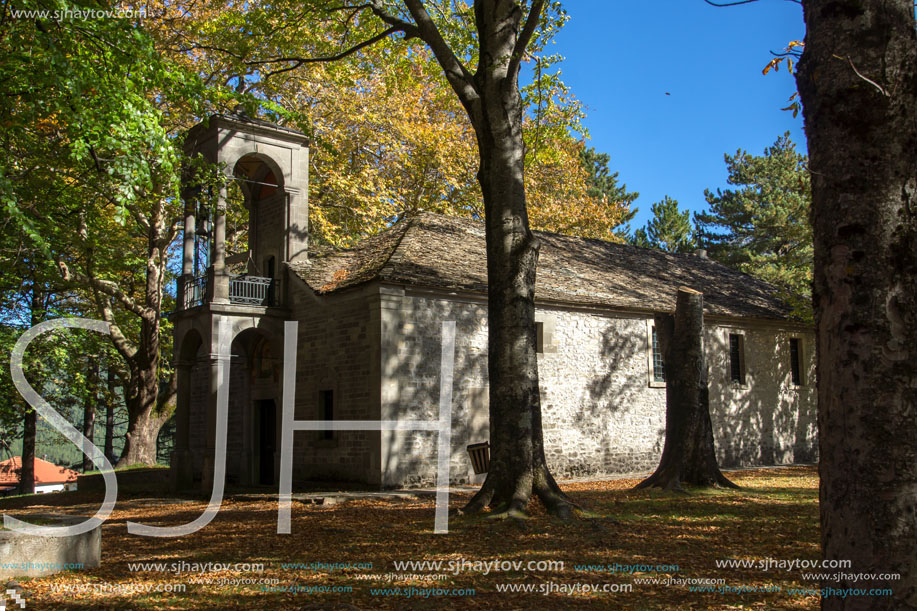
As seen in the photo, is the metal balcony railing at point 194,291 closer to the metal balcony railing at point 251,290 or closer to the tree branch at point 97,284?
the metal balcony railing at point 251,290

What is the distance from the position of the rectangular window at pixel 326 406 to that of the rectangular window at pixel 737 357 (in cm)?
1321

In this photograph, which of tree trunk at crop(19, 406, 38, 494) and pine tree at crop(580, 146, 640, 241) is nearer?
tree trunk at crop(19, 406, 38, 494)

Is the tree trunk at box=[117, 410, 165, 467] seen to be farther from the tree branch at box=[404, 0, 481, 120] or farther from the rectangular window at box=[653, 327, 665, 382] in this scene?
the tree branch at box=[404, 0, 481, 120]

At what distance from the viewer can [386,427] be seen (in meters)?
16.0

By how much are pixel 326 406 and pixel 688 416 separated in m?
9.07

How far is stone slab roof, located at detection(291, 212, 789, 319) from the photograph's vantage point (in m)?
17.7

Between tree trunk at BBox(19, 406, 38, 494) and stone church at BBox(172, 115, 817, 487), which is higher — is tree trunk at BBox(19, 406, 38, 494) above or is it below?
below

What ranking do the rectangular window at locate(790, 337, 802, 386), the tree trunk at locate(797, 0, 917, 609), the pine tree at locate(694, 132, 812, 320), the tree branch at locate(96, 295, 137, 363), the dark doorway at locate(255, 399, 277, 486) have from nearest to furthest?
the tree trunk at locate(797, 0, 917, 609)
the dark doorway at locate(255, 399, 277, 486)
the tree branch at locate(96, 295, 137, 363)
the rectangular window at locate(790, 337, 802, 386)
the pine tree at locate(694, 132, 812, 320)

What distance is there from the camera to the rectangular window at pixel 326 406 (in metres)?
17.9

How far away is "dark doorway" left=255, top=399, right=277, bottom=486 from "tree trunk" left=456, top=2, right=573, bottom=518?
10.9 meters

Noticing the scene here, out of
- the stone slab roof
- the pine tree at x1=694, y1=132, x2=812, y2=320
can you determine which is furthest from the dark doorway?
the pine tree at x1=694, y1=132, x2=812, y2=320

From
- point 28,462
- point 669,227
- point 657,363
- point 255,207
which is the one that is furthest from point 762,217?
point 28,462

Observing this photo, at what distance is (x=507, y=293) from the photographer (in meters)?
10.5

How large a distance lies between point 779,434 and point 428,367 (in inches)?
540
